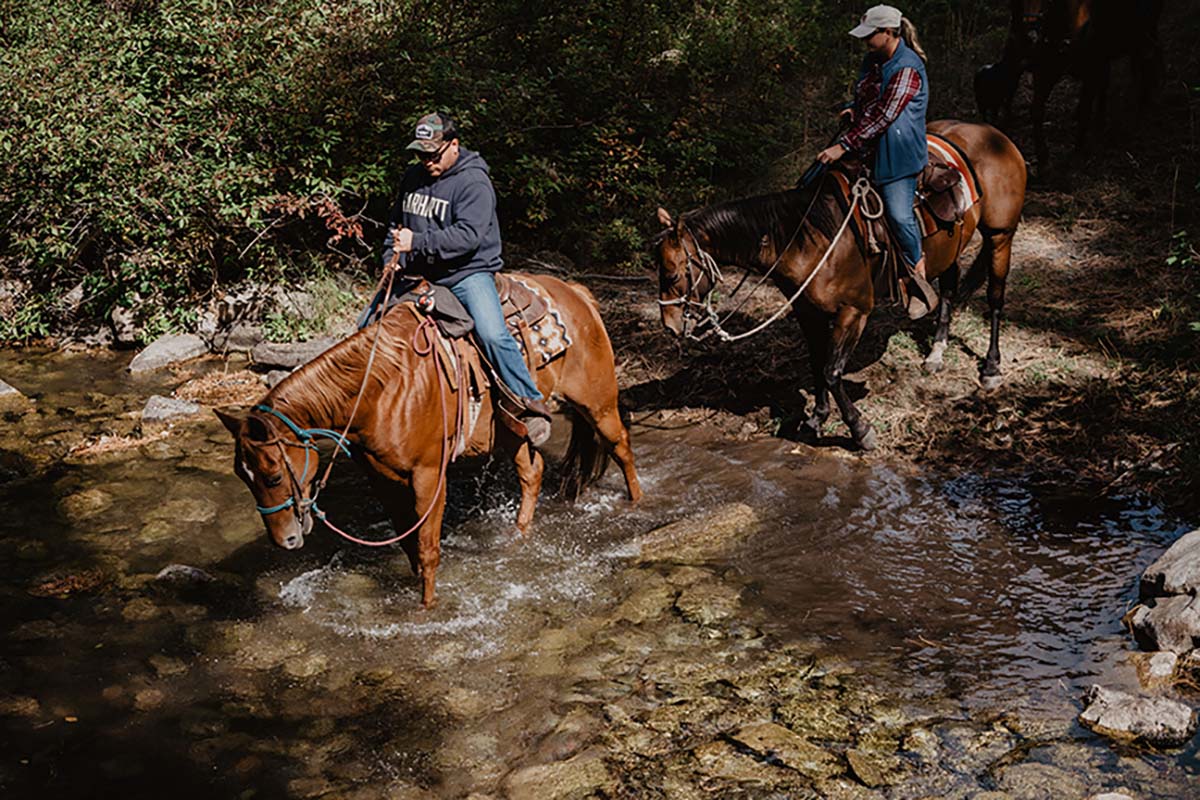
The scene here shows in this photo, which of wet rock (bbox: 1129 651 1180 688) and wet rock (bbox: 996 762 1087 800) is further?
wet rock (bbox: 1129 651 1180 688)

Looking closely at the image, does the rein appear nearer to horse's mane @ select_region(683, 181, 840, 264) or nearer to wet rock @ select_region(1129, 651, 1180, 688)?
horse's mane @ select_region(683, 181, 840, 264)

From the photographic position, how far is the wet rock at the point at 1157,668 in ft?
16.0

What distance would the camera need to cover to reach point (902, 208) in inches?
309

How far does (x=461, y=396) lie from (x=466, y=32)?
804 cm

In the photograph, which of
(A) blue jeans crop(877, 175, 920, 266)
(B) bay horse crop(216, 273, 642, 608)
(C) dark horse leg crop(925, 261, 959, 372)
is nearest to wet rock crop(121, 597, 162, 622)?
(B) bay horse crop(216, 273, 642, 608)

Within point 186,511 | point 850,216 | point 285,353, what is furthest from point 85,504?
point 850,216

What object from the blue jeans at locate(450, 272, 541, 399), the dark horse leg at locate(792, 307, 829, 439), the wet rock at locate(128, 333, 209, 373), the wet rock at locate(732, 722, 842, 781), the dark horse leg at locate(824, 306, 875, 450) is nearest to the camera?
the wet rock at locate(732, 722, 842, 781)

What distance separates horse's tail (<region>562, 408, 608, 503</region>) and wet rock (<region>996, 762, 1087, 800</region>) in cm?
401

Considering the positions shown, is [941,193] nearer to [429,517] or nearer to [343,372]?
[429,517]

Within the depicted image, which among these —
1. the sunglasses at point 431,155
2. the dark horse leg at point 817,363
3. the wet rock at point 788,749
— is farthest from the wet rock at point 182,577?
the dark horse leg at point 817,363

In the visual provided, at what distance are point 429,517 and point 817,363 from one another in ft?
13.1

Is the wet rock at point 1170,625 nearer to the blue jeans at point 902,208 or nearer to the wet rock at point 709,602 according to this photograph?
the wet rock at point 709,602

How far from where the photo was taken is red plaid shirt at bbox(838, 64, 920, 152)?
750 cm

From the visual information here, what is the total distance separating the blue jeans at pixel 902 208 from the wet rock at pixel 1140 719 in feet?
14.0
